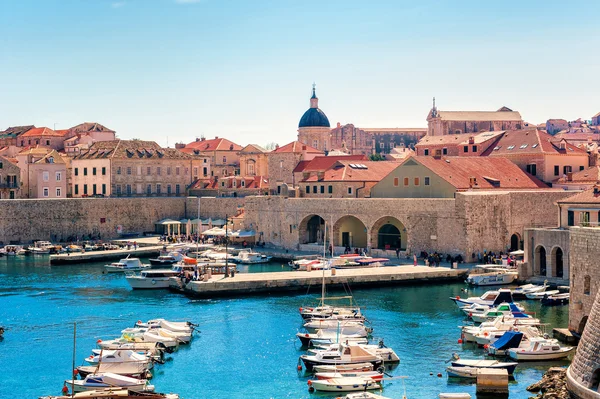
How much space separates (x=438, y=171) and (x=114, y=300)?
21218mm

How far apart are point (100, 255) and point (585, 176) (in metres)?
31.0

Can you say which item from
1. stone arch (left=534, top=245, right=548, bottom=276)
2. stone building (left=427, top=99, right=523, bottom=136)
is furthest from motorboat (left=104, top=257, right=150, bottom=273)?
stone building (left=427, top=99, right=523, bottom=136)

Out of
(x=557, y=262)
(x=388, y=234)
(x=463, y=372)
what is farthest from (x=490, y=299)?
(x=388, y=234)

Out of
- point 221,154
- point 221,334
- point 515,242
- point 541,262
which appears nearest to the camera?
point 221,334

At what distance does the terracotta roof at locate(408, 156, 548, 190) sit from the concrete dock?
18.5 meters

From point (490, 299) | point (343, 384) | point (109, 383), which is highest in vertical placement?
point (490, 299)

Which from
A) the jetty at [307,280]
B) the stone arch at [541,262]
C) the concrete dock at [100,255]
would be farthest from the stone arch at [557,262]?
the concrete dock at [100,255]

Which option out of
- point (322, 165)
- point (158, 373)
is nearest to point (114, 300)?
point (158, 373)

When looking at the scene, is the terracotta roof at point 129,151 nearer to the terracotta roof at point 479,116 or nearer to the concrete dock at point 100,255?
the concrete dock at point 100,255

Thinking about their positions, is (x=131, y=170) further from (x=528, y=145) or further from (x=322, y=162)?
(x=528, y=145)

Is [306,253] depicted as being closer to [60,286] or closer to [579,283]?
[60,286]

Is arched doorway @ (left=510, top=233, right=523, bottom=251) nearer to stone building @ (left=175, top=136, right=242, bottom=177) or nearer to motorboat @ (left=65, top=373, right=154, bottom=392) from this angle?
motorboat @ (left=65, top=373, right=154, bottom=392)

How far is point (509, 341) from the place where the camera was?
29969mm

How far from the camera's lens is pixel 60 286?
47125 millimetres
